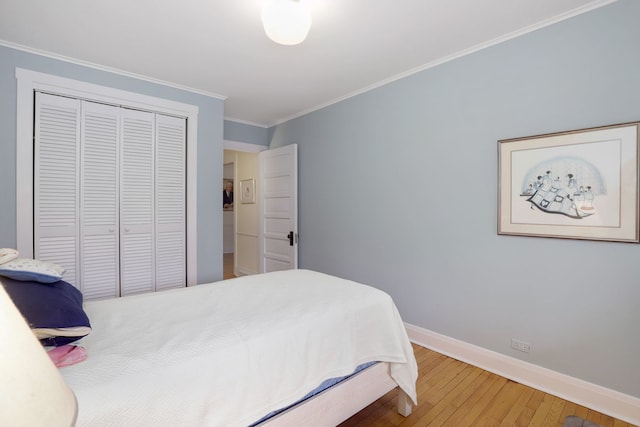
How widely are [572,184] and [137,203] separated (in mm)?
3683

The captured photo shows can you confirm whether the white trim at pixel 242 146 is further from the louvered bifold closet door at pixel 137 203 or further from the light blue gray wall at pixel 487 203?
the light blue gray wall at pixel 487 203

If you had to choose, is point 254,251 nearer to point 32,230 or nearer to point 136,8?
point 32,230

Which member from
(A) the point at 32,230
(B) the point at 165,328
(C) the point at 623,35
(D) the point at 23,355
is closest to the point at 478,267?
(C) the point at 623,35

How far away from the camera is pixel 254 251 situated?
17.4 feet

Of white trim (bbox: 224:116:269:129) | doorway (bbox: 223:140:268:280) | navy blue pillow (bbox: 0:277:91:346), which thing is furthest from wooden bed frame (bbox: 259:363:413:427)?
white trim (bbox: 224:116:269:129)

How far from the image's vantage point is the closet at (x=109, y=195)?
8.61ft

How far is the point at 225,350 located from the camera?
127cm

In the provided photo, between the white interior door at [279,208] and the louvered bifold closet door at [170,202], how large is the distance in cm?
139

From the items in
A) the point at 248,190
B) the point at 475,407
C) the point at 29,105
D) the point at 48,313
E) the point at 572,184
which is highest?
the point at 29,105

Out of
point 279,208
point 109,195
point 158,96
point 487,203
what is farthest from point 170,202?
point 487,203

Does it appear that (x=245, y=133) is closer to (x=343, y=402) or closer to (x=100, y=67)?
(x=100, y=67)

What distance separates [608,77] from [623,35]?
0.25 metres

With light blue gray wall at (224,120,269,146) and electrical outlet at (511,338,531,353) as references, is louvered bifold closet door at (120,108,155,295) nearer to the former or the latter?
light blue gray wall at (224,120,269,146)

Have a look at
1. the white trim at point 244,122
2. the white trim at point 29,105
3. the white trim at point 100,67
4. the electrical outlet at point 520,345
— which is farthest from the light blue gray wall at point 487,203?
the white trim at point 29,105
